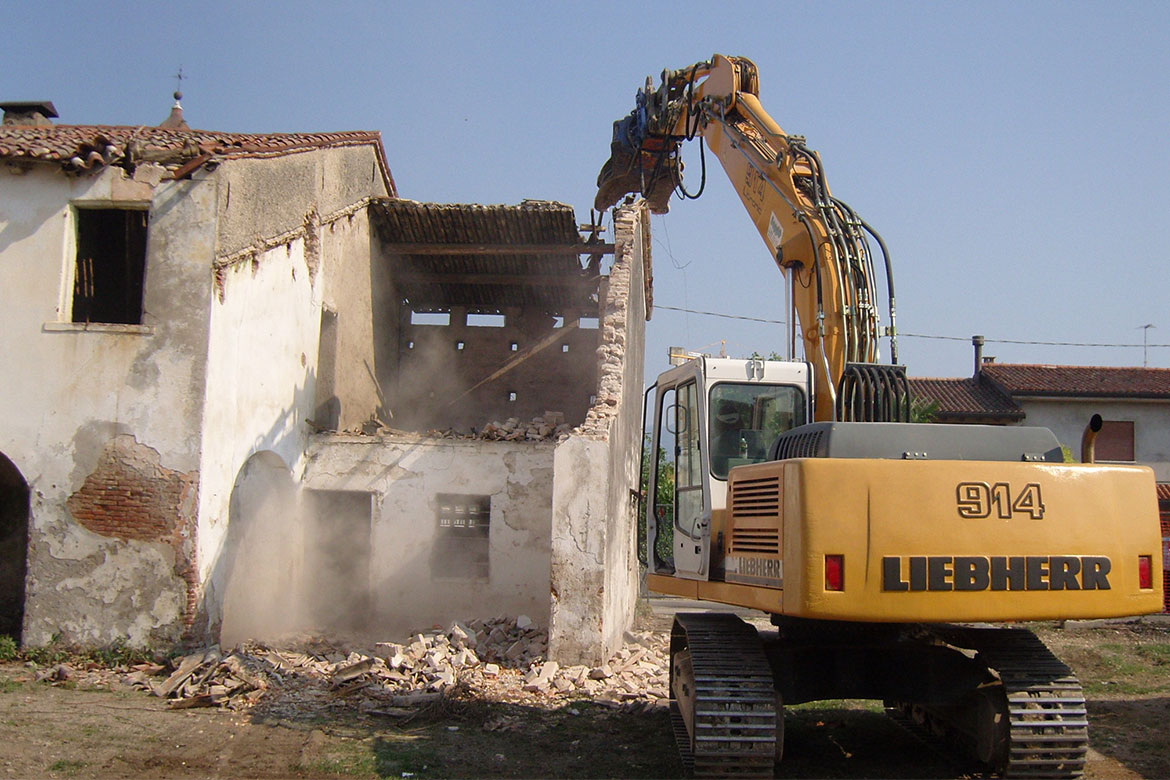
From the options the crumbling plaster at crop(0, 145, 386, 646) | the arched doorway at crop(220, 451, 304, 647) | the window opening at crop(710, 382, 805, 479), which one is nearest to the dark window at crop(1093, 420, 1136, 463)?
the arched doorway at crop(220, 451, 304, 647)

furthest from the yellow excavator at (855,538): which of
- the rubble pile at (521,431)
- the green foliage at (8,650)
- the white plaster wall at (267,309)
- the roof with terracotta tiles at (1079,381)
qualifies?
the roof with terracotta tiles at (1079,381)

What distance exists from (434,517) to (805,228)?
7.20 metres

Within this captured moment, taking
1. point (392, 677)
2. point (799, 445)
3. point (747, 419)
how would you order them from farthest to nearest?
point (392, 677) → point (747, 419) → point (799, 445)

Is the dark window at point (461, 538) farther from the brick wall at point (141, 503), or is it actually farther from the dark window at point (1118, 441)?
the dark window at point (1118, 441)

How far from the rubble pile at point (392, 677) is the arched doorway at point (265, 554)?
36.6 inches

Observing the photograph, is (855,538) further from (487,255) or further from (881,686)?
(487,255)

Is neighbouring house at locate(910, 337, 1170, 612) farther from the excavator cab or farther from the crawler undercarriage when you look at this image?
the crawler undercarriage

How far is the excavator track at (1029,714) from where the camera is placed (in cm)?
554

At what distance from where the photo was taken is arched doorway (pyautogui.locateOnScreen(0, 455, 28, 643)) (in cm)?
1241

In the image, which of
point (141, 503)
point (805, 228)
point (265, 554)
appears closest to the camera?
point (805, 228)

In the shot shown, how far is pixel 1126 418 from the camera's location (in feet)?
88.2

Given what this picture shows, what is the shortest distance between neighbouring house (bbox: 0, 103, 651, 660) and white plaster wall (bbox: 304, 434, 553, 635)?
0.03 metres

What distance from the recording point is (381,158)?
662 inches

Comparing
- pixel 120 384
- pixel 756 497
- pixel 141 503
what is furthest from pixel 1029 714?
pixel 120 384
